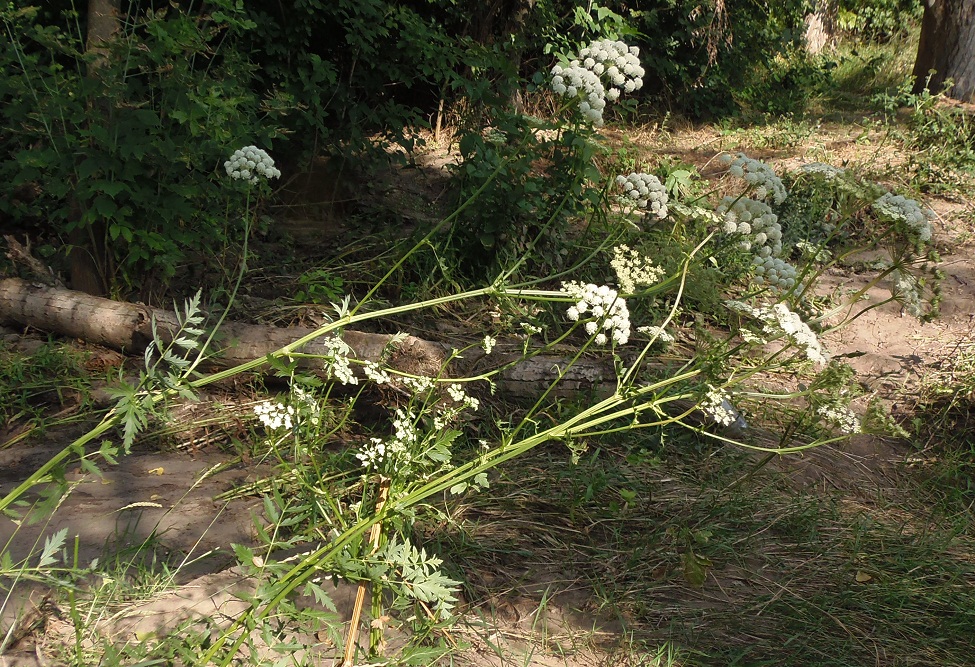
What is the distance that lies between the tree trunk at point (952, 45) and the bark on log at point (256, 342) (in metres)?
6.60

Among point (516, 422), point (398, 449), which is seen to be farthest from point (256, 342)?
point (398, 449)

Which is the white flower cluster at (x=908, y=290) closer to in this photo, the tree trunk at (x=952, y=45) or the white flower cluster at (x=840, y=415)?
the white flower cluster at (x=840, y=415)

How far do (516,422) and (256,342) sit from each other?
1.41 meters

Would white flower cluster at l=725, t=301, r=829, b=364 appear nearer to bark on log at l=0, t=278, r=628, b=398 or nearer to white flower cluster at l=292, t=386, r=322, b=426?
bark on log at l=0, t=278, r=628, b=398

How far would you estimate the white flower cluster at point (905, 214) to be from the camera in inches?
120

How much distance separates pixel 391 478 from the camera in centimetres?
245

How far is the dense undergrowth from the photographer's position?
241 centimetres

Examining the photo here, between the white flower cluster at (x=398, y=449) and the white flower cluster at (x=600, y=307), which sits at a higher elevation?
the white flower cluster at (x=600, y=307)

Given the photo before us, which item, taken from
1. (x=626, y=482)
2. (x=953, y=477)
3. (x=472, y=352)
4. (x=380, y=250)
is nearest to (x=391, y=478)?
(x=626, y=482)

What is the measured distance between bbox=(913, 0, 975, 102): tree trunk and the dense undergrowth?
12.8 feet

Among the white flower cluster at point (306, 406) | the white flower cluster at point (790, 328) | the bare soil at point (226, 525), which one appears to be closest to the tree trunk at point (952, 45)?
the bare soil at point (226, 525)

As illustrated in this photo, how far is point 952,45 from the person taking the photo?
8570mm

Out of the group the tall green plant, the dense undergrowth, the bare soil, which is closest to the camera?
the dense undergrowth

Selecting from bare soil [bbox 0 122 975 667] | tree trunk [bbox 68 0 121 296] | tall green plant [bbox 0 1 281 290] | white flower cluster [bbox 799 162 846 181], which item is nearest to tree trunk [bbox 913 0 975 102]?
bare soil [bbox 0 122 975 667]
